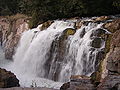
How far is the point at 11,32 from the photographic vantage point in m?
26.1

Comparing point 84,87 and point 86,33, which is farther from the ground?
point 86,33

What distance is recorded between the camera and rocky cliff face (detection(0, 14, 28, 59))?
24.1m

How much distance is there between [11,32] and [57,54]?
32.9ft

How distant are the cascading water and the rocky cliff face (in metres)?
2.83

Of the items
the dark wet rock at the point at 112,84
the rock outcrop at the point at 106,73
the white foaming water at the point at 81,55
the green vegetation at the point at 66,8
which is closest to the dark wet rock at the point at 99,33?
the rock outcrop at the point at 106,73

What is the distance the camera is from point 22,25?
81.0 feet

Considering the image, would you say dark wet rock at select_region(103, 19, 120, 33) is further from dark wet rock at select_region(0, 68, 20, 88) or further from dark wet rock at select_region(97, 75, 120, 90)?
dark wet rock at select_region(97, 75, 120, 90)

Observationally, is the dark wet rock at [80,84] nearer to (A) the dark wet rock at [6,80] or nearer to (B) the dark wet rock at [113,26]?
(A) the dark wet rock at [6,80]

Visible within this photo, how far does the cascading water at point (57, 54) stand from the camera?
14799mm

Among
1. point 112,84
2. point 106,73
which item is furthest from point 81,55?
point 112,84

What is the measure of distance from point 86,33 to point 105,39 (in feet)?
5.35

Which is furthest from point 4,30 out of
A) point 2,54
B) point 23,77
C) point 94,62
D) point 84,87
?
point 84,87

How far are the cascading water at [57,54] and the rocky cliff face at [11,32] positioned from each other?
2.83 metres

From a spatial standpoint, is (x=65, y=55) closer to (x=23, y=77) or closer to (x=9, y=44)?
(x=23, y=77)
